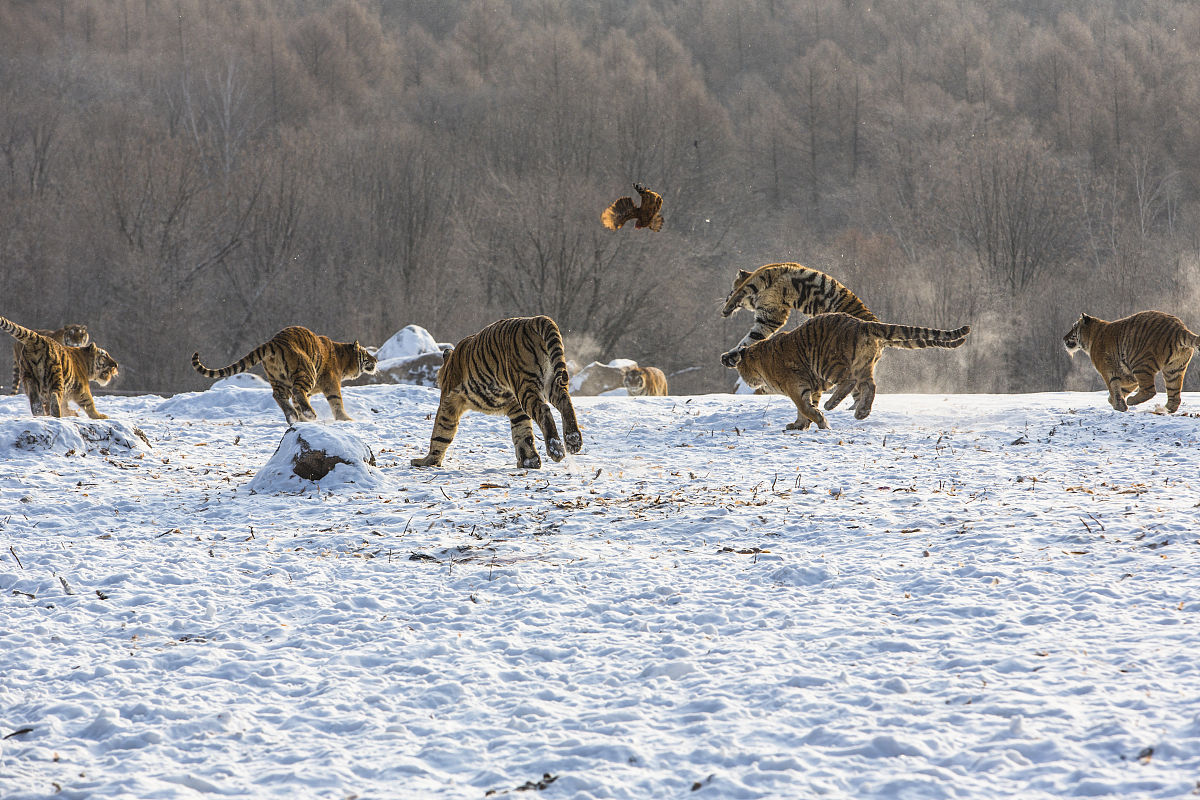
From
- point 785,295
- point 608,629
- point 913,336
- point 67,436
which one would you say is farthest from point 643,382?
point 608,629

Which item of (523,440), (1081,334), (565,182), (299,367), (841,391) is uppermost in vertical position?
(565,182)

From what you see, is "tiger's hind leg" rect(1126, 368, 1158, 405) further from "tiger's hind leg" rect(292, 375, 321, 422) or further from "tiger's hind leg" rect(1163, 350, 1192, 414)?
"tiger's hind leg" rect(292, 375, 321, 422)

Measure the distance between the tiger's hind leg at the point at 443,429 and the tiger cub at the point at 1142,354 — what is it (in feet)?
→ 24.8

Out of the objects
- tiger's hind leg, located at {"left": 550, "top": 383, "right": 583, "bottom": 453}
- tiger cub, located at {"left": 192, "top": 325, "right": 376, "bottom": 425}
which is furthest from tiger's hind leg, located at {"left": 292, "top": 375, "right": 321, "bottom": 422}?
tiger's hind leg, located at {"left": 550, "top": 383, "right": 583, "bottom": 453}

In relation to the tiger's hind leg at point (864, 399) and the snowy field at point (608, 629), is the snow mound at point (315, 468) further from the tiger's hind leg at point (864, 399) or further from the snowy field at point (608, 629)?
the tiger's hind leg at point (864, 399)

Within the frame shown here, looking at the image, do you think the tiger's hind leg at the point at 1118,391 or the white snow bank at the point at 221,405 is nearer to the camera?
the tiger's hind leg at the point at 1118,391

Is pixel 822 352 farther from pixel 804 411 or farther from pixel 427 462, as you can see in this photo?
pixel 427 462

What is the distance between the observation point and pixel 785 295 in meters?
13.4

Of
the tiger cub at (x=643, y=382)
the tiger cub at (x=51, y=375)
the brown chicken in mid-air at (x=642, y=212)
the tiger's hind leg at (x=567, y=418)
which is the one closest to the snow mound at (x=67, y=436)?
the tiger cub at (x=51, y=375)

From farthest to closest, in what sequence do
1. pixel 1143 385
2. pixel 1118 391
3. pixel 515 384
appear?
pixel 1143 385
pixel 1118 391
pixel 515 384

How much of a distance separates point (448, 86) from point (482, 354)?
5689 cm

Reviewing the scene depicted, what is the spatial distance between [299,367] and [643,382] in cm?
1206

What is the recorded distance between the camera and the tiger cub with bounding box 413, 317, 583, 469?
8.73 m

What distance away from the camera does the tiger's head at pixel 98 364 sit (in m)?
12.8
